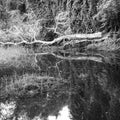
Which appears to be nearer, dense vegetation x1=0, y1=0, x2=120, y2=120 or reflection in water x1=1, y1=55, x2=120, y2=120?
reflection in water x1=1, y1=55, x2=120, y2=120

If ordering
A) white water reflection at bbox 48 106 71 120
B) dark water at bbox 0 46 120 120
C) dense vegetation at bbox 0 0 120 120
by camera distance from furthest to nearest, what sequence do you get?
dense vegetation at bbox 0 0 120 120 → dark water at bbox 0 46 120 120 → white water reflection at bbox 48 106 71 120

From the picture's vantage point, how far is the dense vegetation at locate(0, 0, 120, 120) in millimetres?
4086

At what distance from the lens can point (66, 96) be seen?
450cm

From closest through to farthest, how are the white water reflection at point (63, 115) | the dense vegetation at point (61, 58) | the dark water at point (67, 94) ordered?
the white water reflection at point (63, 115)
the dark water at point (67, 94)
the dense vegetation at point (61, 58)

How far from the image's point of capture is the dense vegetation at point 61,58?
4.09 meters

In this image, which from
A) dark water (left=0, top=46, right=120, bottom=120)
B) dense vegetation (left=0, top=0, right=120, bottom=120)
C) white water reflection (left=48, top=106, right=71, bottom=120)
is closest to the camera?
white water reflection (left=48, top=106, right=71, bottom=120)

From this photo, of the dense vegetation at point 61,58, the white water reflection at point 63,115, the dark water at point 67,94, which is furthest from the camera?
the dense vegetation at point 61,58

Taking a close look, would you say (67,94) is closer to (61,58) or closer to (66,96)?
(66,96)

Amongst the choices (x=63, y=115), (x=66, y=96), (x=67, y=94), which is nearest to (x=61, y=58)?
(x=67, y=94)

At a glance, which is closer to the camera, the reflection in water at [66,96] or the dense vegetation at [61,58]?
the reflection in water at [66,96]

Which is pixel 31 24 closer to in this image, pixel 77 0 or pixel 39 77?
pixel 77 0

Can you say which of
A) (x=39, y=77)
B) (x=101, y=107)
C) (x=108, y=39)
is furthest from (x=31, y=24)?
(x=101, y=107)

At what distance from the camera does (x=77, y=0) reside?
476 inches

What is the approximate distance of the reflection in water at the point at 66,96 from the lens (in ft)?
12.0
